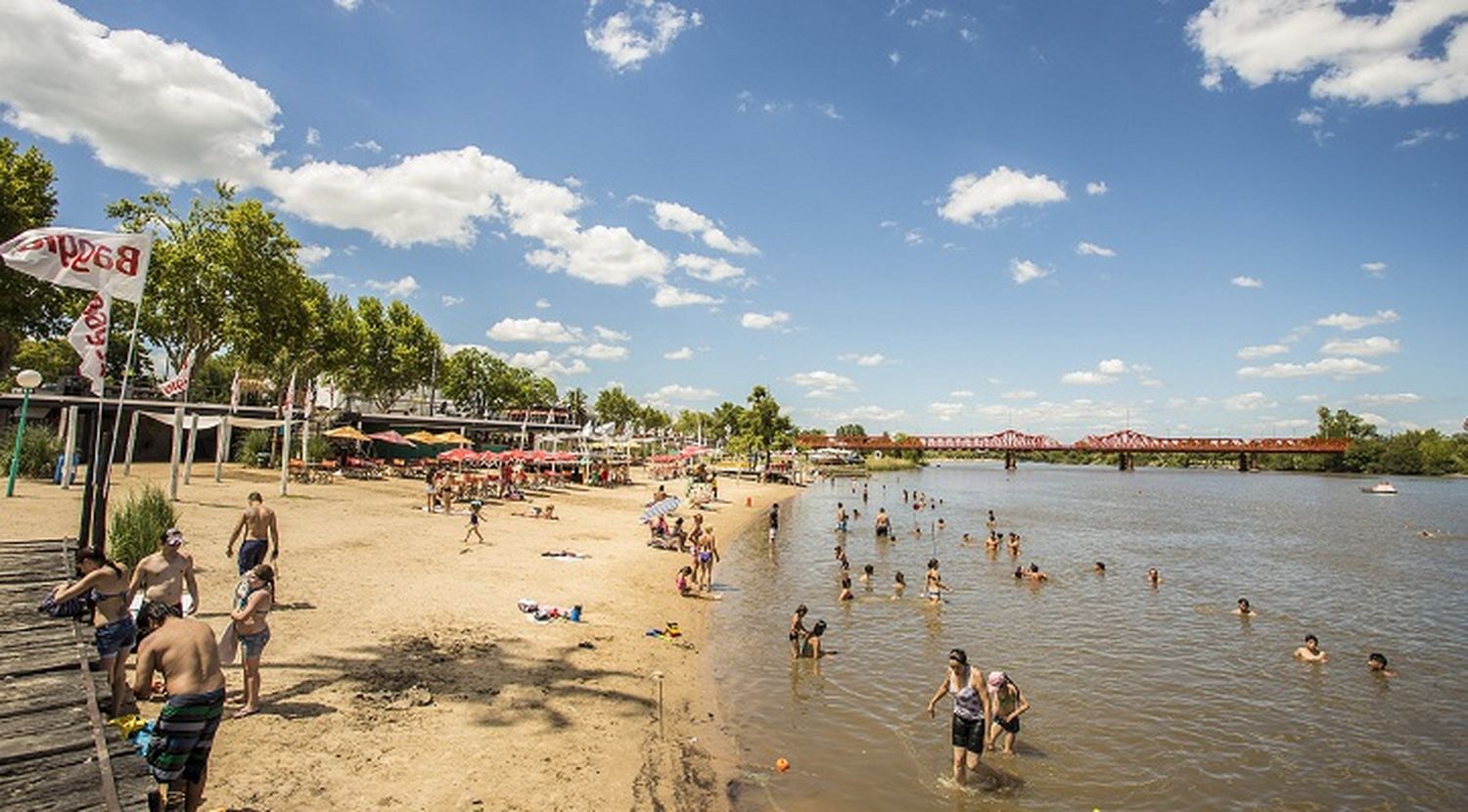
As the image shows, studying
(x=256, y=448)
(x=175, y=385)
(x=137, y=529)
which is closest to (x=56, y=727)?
(x=137, y=529)

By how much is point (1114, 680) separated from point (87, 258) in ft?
64.3

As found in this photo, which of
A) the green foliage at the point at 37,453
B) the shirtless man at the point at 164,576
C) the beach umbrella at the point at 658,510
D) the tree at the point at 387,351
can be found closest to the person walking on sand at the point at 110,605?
the shirtless man at the point at 164,576

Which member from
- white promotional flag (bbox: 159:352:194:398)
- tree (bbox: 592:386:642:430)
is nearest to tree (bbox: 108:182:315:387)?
white promotional flag (bbox: 159:352:194:398)

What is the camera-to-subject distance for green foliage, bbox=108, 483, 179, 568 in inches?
508

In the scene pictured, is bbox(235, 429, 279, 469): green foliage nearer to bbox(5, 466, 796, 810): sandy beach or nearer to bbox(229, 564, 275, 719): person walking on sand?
bbox(5, 466, 796, 810): sandy beach

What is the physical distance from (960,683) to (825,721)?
2994 millimetres

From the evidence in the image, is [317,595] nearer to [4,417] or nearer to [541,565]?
[541,565]

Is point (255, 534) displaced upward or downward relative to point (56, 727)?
upward

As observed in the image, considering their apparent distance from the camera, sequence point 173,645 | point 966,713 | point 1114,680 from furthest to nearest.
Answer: point 1114,680, point 966,713, point 173,645

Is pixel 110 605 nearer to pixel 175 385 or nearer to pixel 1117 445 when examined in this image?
pixel 175 385

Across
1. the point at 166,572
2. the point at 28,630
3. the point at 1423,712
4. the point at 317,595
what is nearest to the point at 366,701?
the point at 166,572

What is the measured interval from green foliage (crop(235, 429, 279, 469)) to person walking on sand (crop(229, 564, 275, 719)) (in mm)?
35877

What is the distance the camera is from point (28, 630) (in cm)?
747

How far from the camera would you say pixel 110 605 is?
792 centimetres
